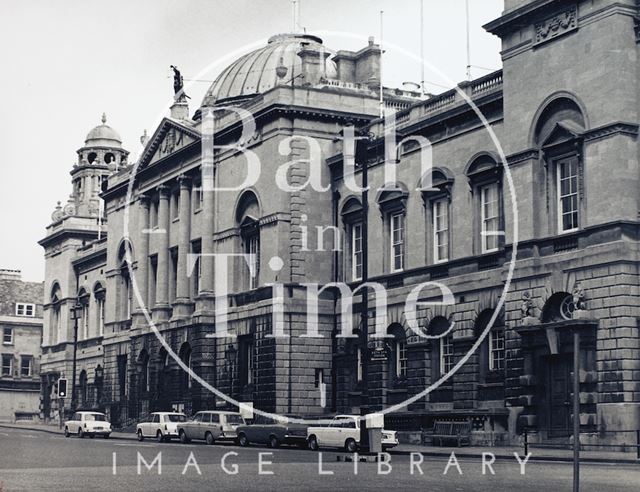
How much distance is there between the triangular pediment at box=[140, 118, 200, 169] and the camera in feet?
217

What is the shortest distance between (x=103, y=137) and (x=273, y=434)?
2316 inches

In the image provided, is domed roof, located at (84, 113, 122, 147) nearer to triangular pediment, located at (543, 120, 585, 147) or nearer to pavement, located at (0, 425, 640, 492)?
triangular pediment, located at (543, 120, 585, 147)

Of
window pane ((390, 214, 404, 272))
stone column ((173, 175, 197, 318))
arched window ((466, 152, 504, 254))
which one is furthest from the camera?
stone column ((173, 175, 197, 318))

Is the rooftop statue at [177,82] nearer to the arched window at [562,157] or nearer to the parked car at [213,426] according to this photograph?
the parked car at [213,426]

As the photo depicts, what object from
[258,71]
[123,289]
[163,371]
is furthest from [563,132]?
[123,289]

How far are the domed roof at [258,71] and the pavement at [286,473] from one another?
41.6 meters

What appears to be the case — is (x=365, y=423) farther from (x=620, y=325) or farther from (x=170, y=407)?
(x=170, y=407)

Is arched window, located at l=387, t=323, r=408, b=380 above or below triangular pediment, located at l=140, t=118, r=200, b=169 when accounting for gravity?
below

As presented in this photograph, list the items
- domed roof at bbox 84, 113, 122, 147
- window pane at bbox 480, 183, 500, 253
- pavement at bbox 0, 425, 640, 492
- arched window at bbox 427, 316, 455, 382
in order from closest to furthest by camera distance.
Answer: pavement at bbox 0, 425, 640, 492, window pane at bbox 480, 183, 500, 253, arched window at bbox 427, 316, 455, 382, domed roof at bbox 84, 113, 122, 147

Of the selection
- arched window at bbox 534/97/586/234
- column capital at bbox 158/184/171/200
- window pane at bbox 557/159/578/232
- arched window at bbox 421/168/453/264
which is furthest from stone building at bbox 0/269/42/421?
window pane at bbox 557/159/578/232

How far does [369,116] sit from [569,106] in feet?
61.6

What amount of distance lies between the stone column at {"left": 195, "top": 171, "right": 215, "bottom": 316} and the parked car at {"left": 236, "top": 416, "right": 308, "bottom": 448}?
1604cm

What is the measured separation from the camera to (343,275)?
56.5 metres

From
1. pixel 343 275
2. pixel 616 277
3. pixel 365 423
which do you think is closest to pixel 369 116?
pixel 343 275
